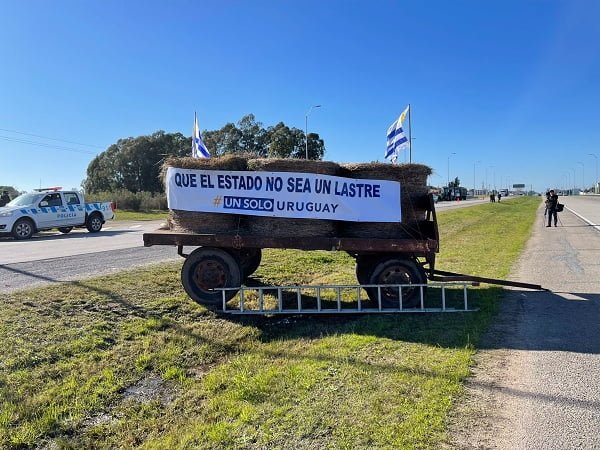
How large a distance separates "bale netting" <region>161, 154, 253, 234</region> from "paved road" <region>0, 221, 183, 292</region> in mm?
3244

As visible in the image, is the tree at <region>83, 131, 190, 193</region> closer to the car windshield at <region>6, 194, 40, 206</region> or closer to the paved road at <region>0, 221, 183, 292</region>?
the car windshield at <region>6, 194, 40, 206</region>

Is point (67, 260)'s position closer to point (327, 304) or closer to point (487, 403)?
point (327, 304)

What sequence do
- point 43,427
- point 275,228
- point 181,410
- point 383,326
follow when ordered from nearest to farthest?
1. point 43,427
2. point 181,410
3. point 383,326
4. point 275,228

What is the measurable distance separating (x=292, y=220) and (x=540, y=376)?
387 centimetres

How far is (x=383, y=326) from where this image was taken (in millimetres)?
6316

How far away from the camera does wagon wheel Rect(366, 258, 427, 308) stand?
7.24 m

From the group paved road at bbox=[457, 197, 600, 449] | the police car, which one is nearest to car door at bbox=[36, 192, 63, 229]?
the police car

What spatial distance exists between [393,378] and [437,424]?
2.97 ft

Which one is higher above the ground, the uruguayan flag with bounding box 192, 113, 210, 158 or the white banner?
the uruguayan flag with bounding box 192, 113, 210, 158

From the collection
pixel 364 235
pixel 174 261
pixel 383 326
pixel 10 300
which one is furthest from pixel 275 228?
pixel 174 261

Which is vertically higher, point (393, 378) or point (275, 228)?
point (275, 228)

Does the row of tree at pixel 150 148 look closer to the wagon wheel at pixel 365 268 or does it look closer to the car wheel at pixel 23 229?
the car wheel at pixel 23 229

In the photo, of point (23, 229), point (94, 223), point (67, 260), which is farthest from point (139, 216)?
point (67, 260)

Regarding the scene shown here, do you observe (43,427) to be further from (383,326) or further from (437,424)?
(383,326)
